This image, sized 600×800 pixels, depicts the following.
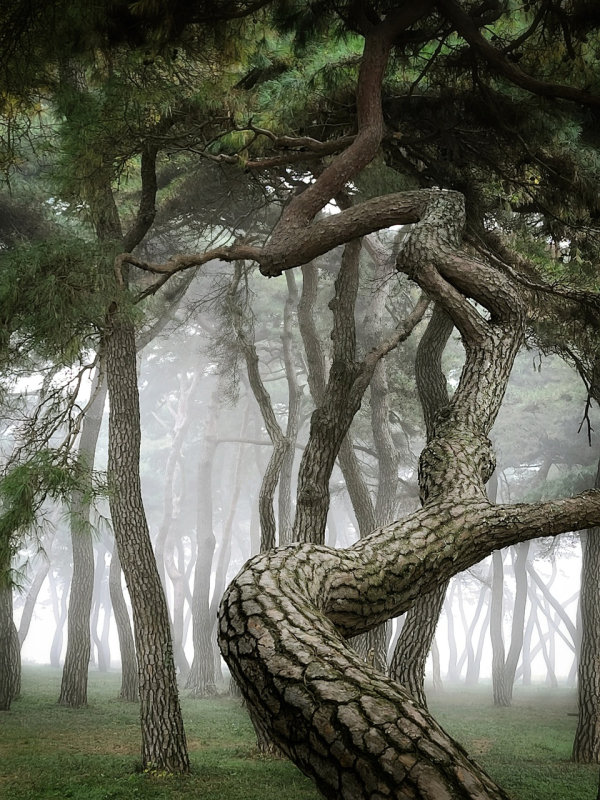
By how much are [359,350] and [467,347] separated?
982 centimetres

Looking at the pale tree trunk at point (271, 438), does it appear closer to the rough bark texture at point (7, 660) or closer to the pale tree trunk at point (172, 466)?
the rough bark texture at point (7, 660)

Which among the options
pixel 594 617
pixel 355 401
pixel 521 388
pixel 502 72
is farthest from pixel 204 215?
pixel 521 388

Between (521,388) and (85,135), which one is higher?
(521,388)

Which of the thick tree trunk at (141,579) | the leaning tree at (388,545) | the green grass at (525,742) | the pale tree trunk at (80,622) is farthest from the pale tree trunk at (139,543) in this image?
the pale tree trunk at (80,622)

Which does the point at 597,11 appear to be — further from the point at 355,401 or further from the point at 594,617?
the point at 594,617

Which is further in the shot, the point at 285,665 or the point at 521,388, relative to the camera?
the point at 521,388

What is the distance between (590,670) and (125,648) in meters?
8.81

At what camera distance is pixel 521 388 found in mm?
20656

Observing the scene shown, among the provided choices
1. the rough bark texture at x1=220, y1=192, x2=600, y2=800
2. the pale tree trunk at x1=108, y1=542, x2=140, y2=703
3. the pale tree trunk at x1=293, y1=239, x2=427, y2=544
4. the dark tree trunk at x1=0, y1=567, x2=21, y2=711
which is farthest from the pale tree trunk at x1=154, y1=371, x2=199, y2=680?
the rough bark texture at x1=220, y1=192, x2=600, y2=800

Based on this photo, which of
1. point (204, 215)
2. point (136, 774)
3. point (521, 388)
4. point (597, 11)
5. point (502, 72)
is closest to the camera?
point (597, 11)

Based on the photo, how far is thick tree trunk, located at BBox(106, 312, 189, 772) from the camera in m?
6.73

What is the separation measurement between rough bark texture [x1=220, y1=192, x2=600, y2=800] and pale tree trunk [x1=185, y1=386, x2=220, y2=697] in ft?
45.3

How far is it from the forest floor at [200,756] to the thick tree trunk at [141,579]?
331 millimetres

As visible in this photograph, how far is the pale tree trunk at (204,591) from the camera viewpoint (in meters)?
15.9
